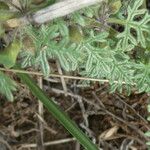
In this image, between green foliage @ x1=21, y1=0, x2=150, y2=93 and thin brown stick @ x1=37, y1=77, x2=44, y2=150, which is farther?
thin brown stick @ x1=37, y1=77, x2=44, y2=150

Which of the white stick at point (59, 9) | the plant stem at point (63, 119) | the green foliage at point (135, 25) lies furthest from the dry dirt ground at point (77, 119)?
the white stick at point (59, 9)

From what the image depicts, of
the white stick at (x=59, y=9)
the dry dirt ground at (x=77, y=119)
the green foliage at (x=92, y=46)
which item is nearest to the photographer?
the white stick at (x=59, y=9)

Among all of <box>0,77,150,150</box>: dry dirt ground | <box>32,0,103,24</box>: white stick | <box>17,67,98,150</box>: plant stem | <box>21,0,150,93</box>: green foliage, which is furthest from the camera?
<box>0,77,150,150</box>: dry dirt ground

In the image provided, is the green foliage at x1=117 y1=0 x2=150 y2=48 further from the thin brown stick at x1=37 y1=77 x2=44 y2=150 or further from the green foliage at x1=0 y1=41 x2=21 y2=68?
the thin brown stick at x1=37 y1=77 x2=44 y2=150

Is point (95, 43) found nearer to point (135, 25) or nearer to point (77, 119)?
point (135, 25)

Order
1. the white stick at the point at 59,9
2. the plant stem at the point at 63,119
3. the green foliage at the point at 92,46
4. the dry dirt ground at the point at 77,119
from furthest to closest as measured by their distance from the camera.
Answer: the dry dirt ground at the point at 77,119, the plant stem at the point at 63,119, the green foliage at the point at 92,46, the white stick at the point at 59,9

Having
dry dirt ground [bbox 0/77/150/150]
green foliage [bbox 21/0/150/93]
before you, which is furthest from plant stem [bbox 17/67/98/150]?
dry dirt ground [bbox 0/77/150/150]

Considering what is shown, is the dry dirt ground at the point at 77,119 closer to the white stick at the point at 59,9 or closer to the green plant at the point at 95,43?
the green plant at the point at 95,43

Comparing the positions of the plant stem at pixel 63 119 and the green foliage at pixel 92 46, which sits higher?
the green foliage at pixel 92 46

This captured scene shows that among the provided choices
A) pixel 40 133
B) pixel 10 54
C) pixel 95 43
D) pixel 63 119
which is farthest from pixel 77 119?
pixel 10 54

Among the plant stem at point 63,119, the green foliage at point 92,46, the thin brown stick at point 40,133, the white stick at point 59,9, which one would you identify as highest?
the white stick at point 59,9
